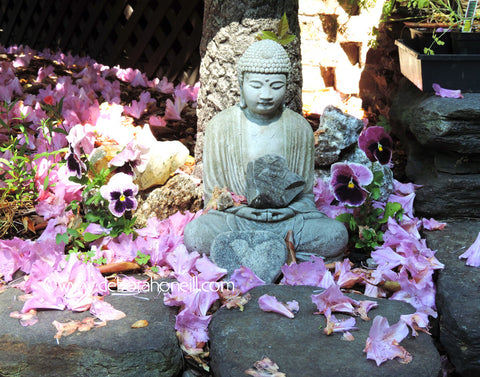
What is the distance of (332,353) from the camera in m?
2.29

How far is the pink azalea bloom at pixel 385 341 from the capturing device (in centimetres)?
225

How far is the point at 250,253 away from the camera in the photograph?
293cm

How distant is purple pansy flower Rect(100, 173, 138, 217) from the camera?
10.1 feet

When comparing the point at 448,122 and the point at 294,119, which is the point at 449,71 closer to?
the point at 448,122

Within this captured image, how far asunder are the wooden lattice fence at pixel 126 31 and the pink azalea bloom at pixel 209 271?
129 inches

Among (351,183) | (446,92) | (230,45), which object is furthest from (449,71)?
(230,45)

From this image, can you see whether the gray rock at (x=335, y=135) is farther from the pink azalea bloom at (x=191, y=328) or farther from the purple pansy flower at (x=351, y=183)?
the pink azalea bloom at (x=191, y=328)

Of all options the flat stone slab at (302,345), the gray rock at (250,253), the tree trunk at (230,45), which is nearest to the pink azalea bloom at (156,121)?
the tree trunk at (230,45)

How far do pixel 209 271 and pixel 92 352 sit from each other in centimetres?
71

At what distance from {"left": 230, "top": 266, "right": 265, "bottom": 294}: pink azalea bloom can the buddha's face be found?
867mm

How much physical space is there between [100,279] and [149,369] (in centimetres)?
60

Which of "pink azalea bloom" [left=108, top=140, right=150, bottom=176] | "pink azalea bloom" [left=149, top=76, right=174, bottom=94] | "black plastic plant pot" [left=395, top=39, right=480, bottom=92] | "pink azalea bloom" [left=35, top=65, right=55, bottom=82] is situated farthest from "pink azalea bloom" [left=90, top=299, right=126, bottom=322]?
"pink azalea bloom" [left=35, top=65, right=55, bottom=82]

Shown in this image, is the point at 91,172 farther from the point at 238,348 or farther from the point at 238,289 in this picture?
the point at 238,348

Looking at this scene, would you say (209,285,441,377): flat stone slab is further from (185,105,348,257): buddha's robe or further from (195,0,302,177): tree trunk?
(195,0,302,177): tree trunk
